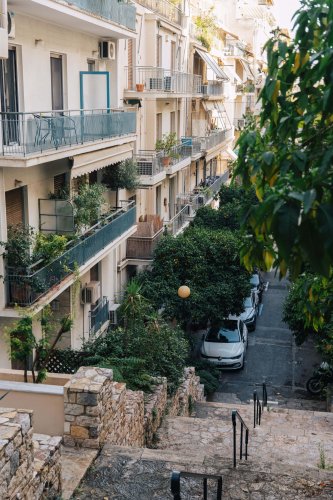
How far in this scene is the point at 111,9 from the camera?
648 inches

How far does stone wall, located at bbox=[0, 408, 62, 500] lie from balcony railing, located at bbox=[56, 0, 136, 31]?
929 cm

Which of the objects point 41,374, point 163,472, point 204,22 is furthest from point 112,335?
point 204,22

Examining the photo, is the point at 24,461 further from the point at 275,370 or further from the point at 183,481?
the point at 275,370

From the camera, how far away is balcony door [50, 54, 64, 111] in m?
15.4

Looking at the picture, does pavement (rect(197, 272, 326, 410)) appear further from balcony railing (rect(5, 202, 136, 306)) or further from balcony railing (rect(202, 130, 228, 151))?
balcony railing (rect(202, 130, 228, 151))

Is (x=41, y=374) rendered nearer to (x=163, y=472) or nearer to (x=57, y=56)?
(x=163, y=472)

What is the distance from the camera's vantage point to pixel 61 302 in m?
17.3

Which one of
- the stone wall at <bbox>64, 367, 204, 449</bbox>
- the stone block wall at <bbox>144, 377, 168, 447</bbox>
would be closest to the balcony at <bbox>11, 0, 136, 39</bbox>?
the stone wall at <bbox>64, 367, 204, 449</bbox>

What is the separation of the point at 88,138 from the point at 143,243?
7417 millimetres

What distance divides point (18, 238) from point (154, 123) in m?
12.5

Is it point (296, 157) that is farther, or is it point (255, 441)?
point (255, 441)

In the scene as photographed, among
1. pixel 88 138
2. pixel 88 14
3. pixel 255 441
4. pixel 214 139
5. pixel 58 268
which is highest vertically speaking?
pixel 88 14

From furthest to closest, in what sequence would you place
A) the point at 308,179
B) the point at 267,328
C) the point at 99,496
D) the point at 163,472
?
the point at 267,328
the point at 163,472
the point at 99,496
the point at 308,179

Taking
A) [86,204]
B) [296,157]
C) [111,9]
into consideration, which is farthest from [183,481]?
[111,9]
